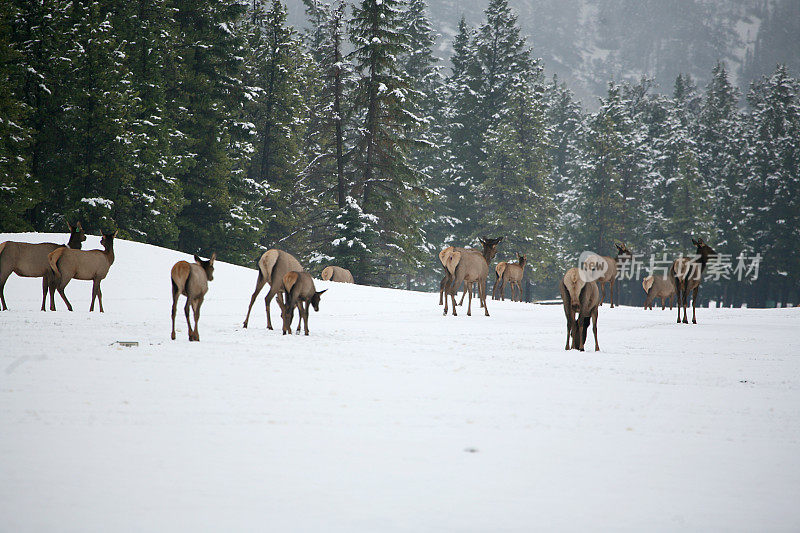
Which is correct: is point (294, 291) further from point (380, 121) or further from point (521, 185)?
point (521, 185)

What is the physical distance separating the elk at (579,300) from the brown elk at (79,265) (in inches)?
411

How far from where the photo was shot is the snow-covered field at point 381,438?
3.84 meters

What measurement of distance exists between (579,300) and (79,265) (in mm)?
11246

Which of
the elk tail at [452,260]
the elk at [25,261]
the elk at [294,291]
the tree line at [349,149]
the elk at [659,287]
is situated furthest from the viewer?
the tree line at [349,149]

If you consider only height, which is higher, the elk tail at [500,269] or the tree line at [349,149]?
the tree line at [349,149]

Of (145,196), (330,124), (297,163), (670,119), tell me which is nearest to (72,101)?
(145,196)

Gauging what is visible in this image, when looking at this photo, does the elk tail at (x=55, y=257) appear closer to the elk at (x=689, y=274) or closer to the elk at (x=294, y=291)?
the elk at (x=294, y=291)

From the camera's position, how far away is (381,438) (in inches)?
206

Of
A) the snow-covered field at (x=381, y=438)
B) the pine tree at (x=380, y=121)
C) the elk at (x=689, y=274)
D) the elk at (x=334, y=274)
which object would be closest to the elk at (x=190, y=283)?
the snow-covered field at (x=381, y=438)

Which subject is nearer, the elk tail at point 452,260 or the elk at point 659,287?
the elk tail at point 452,260

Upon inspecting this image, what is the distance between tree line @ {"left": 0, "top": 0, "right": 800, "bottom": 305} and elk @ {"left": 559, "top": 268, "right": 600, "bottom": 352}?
87.6 ft

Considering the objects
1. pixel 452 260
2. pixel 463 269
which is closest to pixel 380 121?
pixel 452 260

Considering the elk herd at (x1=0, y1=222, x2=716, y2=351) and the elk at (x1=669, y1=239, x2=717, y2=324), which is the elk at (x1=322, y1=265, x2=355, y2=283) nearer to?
the elk herd at (x1=0, y1=222, x2=716, y2=351)

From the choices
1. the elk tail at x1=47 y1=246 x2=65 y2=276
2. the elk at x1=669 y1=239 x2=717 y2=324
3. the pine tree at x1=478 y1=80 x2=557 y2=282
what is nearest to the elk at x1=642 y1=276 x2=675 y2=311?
the elk at x1=669 y1=239 x2=717 y2=324
